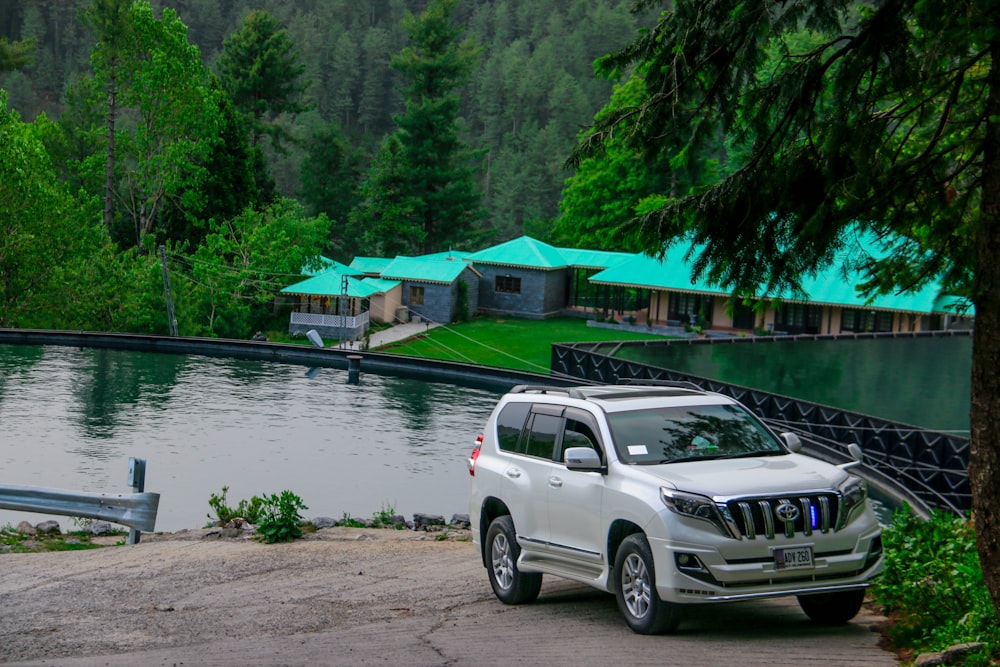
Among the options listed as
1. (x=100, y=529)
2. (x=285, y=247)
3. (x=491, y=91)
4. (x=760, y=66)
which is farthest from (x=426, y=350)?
(x=491, y=91)

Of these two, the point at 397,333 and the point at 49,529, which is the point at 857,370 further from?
the point at 49,529

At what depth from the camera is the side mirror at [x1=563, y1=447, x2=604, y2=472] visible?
9914 mm

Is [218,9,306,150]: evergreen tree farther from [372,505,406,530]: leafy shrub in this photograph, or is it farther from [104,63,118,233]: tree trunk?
[372,505,406,530]: leafy shrub

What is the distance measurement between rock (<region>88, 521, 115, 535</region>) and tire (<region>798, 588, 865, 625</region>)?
40.3 feet

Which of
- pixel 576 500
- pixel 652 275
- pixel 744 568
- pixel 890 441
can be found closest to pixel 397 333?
pixel 652 275

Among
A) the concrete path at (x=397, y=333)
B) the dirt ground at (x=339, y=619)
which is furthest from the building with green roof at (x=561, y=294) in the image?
the dirt ground at (x=339, y=619)

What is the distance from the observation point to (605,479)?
32.7 feet

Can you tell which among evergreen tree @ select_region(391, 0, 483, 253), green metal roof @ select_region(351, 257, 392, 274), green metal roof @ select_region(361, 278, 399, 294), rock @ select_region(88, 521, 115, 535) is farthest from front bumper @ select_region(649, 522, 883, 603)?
evergreen tree @ select_region(391, 0, 483, 253)

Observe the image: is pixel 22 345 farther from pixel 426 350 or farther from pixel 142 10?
pixel 142 10

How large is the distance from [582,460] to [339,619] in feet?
9.21

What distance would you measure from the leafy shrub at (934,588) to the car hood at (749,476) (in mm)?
1233

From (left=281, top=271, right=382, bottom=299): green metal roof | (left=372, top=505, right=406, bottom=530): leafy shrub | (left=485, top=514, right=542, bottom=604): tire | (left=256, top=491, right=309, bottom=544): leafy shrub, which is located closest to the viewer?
(left=485, top=514, right=542, bottom=604): tire

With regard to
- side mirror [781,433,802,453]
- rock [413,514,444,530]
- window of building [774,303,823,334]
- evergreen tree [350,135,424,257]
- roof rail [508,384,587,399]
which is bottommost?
rock [413,514,444,530]

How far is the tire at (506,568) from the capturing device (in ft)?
37.0
